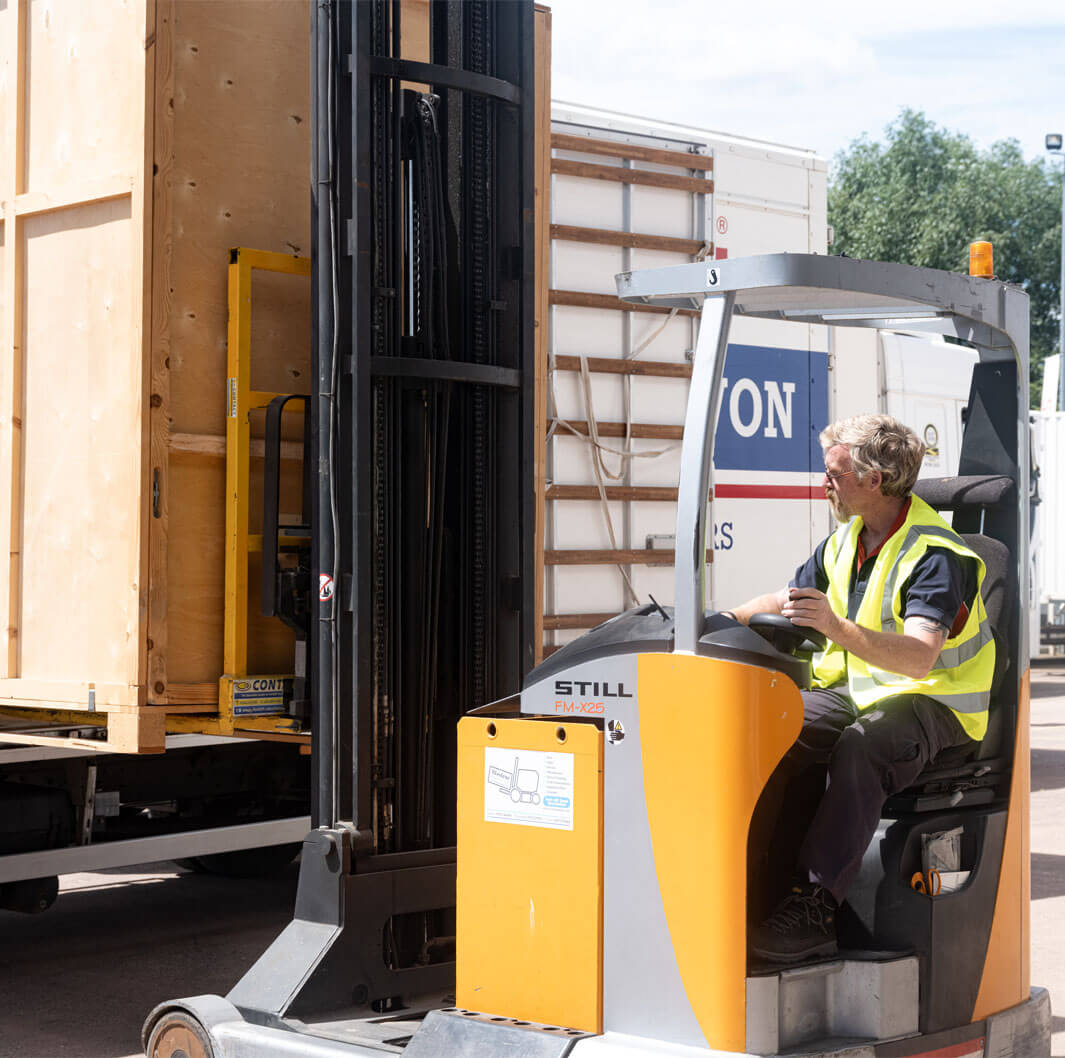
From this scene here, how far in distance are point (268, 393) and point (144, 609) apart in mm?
834

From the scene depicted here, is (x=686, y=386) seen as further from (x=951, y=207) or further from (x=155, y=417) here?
(x=951, y=207)

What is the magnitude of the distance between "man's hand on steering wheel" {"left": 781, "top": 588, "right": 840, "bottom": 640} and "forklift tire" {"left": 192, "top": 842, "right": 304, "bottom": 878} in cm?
503

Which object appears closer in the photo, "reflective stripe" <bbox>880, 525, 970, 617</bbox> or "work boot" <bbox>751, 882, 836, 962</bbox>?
"work boot" <bbox>751, 882, 836, 962</bbox>

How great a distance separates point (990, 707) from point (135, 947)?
4.43 m

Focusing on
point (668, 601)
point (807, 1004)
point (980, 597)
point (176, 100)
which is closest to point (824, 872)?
point (807, 1004)

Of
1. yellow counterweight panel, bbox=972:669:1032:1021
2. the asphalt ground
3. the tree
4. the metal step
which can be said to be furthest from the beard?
the tree

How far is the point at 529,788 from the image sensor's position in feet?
13.6

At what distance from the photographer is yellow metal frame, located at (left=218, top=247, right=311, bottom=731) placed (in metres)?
5.31

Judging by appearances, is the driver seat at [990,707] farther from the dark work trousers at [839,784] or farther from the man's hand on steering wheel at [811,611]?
the man's hand on steering wheel at [811,611]

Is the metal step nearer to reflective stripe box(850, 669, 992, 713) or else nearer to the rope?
reflective stripe box(850, 669, 992, 713)

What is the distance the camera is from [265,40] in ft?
18.1

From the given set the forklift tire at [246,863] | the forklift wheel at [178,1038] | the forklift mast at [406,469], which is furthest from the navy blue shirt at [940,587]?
the forklift tire at [246,863]

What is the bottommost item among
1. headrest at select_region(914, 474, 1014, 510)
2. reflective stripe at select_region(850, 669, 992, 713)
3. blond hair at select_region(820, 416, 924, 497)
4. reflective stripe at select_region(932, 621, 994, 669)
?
reflective stripe at select_region(850, 669, 992, 713)

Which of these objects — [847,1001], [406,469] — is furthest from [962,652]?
[406,469]
